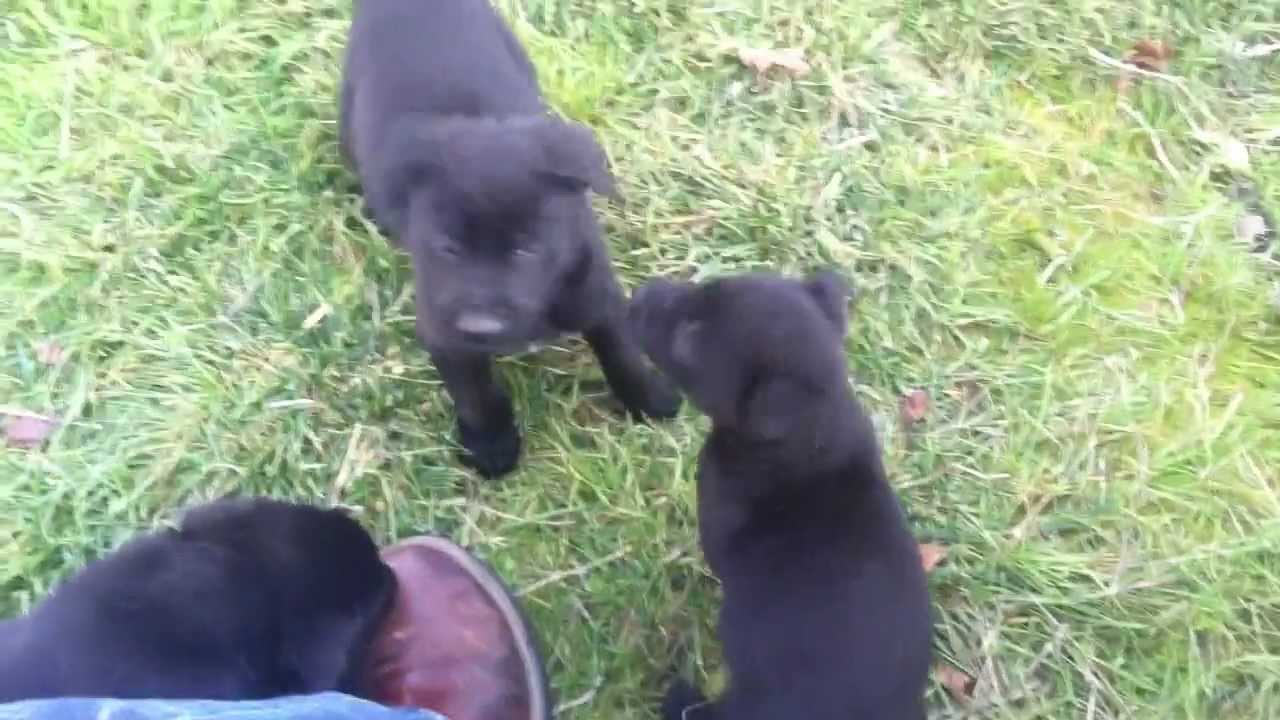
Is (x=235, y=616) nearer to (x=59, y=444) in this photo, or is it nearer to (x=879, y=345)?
(x=59, y=444)

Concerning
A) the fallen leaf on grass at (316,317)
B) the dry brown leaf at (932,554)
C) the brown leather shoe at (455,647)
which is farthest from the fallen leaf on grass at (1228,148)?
the fallen leaf on grass at (316,317)

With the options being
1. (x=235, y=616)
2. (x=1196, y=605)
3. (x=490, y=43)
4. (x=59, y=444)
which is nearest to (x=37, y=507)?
(x=59, y=444)

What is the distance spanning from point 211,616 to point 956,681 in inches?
63.6

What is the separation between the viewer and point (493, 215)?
2102 mm

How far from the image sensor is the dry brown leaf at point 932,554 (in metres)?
2.65

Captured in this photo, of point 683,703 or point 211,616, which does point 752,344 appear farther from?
point 211,616

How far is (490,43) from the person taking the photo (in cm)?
A: 256

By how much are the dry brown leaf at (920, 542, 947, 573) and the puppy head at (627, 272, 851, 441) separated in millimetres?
643

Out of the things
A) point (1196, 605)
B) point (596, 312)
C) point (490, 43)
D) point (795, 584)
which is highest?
point (490, 43)

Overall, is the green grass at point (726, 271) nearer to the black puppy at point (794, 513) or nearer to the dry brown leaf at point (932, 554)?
the dry brown leaf at point (932, 554)

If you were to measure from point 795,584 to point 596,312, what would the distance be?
699 millimetres

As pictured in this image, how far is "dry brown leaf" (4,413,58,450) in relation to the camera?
9.14 feet

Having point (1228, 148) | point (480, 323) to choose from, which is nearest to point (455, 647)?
point (480, 323)

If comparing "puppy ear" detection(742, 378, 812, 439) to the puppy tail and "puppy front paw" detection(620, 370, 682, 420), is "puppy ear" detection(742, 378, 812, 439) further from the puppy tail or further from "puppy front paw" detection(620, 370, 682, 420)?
the puppy tail
